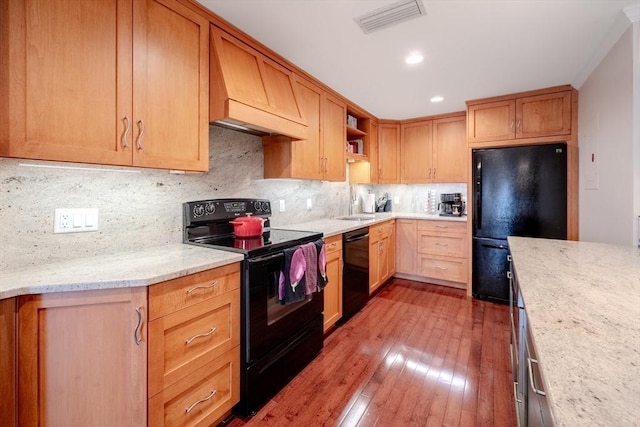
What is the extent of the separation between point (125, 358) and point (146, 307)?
0.22m

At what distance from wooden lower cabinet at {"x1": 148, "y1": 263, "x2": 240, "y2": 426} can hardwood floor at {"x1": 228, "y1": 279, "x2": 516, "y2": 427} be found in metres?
0.27

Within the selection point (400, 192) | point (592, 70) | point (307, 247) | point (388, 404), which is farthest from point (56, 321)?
point (400, 192)

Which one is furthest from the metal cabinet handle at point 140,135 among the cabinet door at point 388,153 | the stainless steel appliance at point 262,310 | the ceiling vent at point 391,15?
the cabinet door at point 388,153

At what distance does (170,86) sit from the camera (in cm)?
159

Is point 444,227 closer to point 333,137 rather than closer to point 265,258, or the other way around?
point 333,137

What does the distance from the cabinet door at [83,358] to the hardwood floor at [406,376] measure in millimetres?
685

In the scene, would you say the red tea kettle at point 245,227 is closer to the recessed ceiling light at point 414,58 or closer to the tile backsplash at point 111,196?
the tile backsplash at point 111,196

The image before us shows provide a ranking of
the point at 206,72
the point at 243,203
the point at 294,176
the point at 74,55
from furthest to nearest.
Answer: the point at 294,176 < the point at 243,203 < the point at 206,72 < the point at 74,55

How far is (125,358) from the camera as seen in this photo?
3.90ft

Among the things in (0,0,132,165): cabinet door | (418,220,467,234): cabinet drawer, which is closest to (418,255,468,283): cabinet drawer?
(418,220,467,234): cabinet drawer

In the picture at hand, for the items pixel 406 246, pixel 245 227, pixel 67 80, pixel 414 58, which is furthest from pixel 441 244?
pixel 67 80

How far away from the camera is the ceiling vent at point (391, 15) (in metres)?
1.69

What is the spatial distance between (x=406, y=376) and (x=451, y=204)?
270 centimetres

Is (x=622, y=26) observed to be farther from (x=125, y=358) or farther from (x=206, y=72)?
(x=125, y=358)
